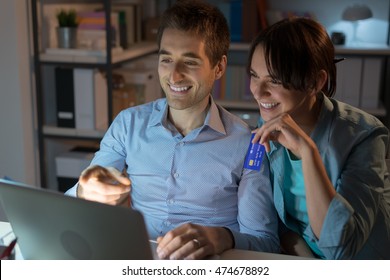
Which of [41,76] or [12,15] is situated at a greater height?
[12,15]

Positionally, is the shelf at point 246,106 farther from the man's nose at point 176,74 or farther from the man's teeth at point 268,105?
the man's teeth at point 268,105

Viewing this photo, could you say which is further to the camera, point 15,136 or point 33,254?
point 15,136

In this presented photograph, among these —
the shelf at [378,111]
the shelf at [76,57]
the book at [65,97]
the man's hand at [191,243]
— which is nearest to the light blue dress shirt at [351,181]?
the man's hand at [191,243]

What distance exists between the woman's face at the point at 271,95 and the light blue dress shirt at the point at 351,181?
2.9 inches

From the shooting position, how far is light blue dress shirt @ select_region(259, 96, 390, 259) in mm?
1365

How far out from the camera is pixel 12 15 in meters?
2.71

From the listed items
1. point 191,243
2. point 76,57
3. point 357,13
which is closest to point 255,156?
point 191,243

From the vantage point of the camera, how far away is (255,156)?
1.60m

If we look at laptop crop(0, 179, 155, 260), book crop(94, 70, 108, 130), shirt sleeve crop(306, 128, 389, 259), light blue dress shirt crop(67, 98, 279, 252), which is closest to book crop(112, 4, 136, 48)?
book crop(94, 70, 108, 130)
